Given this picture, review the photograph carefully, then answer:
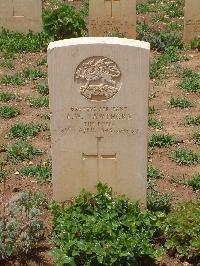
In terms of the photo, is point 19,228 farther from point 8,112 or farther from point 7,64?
point 7,64

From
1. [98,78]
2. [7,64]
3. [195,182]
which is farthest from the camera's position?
[7,64]

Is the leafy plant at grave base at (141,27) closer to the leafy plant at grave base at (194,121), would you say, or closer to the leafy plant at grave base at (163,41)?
the leafy plant at grave base at (163,41)

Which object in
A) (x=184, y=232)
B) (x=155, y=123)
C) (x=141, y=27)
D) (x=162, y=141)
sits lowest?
(x=184, y=232)

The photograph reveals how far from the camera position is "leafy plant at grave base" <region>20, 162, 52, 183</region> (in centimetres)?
654

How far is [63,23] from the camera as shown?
10.7 meters

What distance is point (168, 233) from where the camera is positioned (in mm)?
5312

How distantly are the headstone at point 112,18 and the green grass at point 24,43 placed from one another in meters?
0.89

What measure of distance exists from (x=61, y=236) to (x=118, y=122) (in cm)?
104

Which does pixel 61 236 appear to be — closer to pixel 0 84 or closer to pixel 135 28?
pixel 0 84

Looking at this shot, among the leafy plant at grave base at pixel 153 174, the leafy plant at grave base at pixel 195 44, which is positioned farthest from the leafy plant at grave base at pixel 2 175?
the leafy plant at grave base at pixel 195 44

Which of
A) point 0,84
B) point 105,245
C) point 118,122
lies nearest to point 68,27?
point 0,84

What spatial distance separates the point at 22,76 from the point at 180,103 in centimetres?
251

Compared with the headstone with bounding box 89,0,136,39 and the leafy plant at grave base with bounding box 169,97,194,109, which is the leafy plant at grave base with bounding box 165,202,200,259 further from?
the headstone with bounding box 89,0,136,39

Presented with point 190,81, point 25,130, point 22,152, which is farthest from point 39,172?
point 190,81
